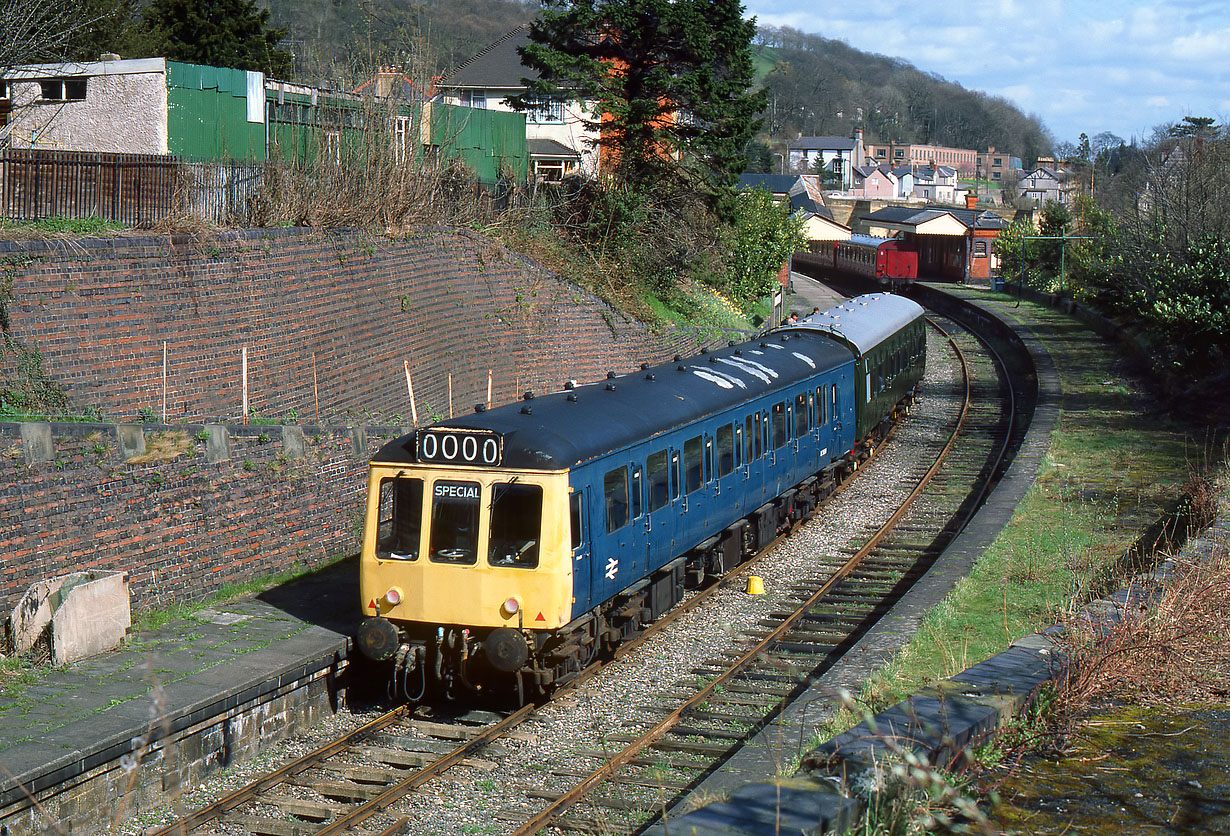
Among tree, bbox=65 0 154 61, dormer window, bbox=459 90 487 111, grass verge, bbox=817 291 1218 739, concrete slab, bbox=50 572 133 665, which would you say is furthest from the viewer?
dormer window, bbox=459 90 487 111

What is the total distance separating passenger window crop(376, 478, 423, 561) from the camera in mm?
10352

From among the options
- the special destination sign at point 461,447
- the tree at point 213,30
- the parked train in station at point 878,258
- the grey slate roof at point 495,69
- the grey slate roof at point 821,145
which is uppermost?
the grey slate roof at point 821,145

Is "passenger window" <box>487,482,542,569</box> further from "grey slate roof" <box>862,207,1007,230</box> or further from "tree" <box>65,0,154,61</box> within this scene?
"grey slate roof" <box>862,207,1007,230</box>

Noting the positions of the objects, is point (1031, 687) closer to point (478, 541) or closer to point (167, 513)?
point (478, 541)

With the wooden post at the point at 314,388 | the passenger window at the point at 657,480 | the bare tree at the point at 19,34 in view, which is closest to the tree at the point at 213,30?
the bare tree at the point at 19,34

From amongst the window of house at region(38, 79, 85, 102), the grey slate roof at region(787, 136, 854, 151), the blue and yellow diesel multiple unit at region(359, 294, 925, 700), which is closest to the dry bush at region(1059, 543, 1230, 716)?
the blue and yellow diesel multiple unit at region(359, 294, 925, 700)

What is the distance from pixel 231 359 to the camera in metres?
15.0

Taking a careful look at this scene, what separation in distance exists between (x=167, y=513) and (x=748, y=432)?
7.02 meters

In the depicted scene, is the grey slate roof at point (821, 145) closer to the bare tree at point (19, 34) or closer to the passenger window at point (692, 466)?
the bare tree at point (19, 34)

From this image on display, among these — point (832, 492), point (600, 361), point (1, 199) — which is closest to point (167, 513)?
point (1, 199)

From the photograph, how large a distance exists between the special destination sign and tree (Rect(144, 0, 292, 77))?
2572 centimetres

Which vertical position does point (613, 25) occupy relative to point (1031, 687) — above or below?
above

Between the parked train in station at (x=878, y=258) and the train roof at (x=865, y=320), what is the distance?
1135 inches

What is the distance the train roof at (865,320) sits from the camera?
822 inches
